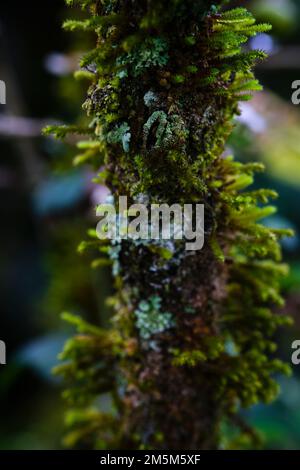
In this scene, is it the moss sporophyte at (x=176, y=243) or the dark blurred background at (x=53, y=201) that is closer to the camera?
the moss sporophyte at (x=176, y=243)

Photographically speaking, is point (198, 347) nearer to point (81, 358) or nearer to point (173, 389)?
point (173, 389)

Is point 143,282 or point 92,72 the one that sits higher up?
point 92,72

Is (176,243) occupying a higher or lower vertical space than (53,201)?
lower

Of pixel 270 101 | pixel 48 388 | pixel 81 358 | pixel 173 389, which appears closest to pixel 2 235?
pixel 48 388

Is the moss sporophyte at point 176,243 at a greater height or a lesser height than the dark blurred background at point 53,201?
lesser

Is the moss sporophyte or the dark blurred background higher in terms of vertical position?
the dark blurred background
